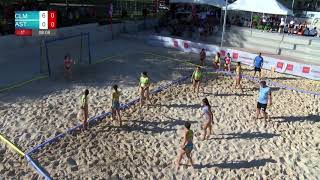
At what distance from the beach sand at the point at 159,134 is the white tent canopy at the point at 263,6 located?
23.3 ft

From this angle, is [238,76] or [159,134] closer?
[159,134]

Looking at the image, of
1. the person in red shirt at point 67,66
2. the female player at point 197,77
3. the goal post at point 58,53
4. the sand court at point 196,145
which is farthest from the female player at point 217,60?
the person in red shirt at point 67,66

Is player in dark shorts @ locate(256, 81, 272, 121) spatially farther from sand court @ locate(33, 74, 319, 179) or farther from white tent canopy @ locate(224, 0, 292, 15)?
white tent canopy @ locate(224, 0, 292, 15)

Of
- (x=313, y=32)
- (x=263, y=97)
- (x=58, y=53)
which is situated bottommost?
(x=263, y=97)

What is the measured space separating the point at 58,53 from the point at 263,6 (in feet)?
39.1

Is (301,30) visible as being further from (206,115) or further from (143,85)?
(206,115)

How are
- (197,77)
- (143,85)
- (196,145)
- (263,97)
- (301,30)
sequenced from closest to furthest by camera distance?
1. (196,145)
2. (263,97)
3. (143,85)
4. (197,77)
5. (301,30)

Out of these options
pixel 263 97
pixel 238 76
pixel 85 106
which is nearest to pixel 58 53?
pixel 85 106

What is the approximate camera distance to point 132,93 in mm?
14742

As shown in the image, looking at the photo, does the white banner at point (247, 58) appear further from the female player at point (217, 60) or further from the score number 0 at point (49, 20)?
the score number 0 at point (49, 20)

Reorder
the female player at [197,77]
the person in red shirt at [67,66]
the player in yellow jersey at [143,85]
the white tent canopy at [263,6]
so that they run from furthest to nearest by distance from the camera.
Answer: the white tent canopy at [263,6] → the person in red shirt at [67,66] → the female player at [197,77] → the player in yellow jersey at [143,85]

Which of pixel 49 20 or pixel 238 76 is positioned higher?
pixel 49 20

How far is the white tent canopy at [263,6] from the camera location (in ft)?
71.2
